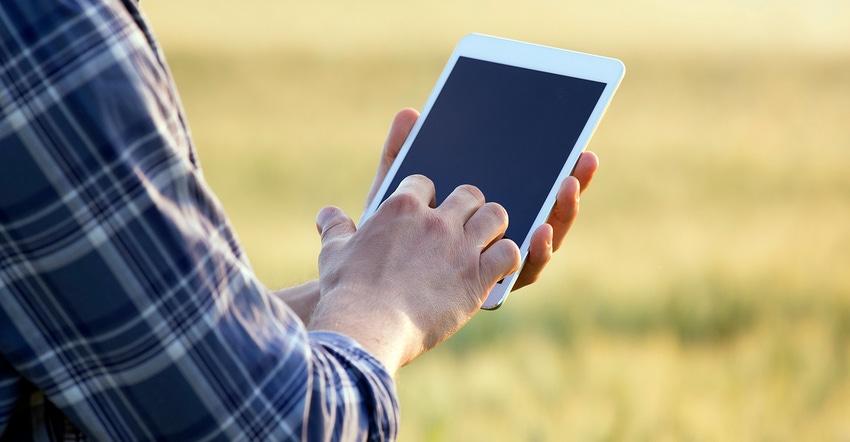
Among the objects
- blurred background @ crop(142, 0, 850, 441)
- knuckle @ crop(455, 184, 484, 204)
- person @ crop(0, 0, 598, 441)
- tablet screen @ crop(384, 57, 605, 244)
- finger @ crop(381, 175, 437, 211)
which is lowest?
blurred background @ crop(142, 0, 850, 441)

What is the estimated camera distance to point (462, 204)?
2.92 feet

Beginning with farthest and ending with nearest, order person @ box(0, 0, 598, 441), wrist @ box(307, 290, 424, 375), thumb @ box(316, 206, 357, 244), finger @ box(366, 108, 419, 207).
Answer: finger @ box(366, 108, 419, 207), thumb @ box(316, 206, 357, 244), wrist @ box(307, 290, 424, 375), person @ box(0, 0, 598, 441)

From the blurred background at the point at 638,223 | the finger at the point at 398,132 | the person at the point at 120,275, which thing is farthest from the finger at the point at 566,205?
the blurred background at the point at 638,223

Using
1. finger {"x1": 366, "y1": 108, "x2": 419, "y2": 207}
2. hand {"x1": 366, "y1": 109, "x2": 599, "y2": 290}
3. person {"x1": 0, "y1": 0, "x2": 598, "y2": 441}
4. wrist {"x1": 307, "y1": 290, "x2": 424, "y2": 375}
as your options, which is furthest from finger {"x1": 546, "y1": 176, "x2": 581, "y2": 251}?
person {"x1": 0, "y1": 0, "x2": 598, "y2": 441}

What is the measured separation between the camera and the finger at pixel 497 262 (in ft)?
2.83

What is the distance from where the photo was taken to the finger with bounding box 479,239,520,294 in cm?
86

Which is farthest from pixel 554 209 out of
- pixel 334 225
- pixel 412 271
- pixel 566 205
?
pixel 412 271

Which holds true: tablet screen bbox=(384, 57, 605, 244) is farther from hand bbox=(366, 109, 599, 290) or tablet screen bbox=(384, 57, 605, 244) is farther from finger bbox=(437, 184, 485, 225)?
finger bbox=(437, 184, 485, 225)

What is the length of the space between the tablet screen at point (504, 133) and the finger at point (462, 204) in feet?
0.73

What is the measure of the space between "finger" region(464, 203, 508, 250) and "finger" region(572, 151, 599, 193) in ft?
0.91

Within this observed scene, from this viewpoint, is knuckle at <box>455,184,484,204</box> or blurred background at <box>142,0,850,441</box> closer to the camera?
knuckle at <box>455,184,484,204</box>

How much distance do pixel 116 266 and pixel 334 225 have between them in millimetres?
448

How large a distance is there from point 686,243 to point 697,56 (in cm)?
349

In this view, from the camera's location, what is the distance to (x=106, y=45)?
583mm
